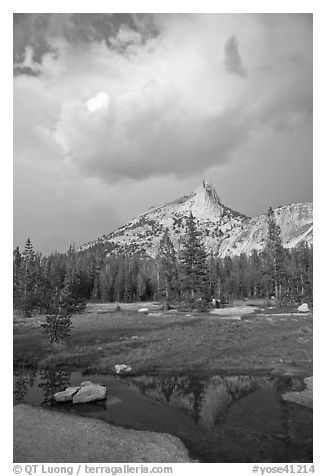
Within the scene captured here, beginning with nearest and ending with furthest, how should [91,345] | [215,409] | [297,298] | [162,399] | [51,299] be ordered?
[215,409]
[162,399]
[51,299]
[91,345]
[297,298]

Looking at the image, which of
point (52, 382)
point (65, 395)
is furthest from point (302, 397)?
point (52, 382)

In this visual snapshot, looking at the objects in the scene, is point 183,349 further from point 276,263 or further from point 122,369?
point 276,263

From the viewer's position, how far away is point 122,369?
79.9 ft

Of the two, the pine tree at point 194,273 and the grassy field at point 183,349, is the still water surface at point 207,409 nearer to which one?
the grassy field at point 183,349

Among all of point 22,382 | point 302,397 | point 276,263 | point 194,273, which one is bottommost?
point 22,382

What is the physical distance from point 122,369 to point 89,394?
239 inches

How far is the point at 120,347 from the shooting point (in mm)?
31250

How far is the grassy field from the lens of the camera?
2531 cm

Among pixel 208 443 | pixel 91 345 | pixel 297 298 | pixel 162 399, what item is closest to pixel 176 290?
pixel 297 298

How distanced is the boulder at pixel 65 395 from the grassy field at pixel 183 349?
18.6 feet

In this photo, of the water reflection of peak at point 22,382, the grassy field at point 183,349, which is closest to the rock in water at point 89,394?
the water reflection of peak at point 22,382
